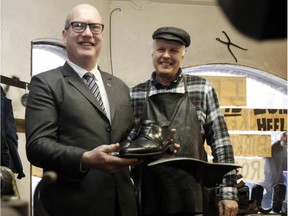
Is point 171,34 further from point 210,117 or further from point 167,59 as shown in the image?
point 210,117

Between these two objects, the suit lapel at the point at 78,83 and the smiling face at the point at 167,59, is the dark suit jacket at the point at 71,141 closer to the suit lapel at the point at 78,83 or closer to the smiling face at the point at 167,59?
the suit lapel at the point at 78,83

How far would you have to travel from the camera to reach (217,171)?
1570 millimetres

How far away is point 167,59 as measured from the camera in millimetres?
2020

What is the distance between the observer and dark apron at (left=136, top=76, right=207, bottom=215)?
1856mm

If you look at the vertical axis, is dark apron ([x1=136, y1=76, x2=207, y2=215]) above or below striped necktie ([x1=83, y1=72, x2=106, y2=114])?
below

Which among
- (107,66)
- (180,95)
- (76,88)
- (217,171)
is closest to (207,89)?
(180,95)

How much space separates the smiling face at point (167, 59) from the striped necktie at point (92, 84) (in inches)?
16.6

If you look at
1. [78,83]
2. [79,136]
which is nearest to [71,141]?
[79,136]

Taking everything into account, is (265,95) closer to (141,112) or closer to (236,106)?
(236,106)

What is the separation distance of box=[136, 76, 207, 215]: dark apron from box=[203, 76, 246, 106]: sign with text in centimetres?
222

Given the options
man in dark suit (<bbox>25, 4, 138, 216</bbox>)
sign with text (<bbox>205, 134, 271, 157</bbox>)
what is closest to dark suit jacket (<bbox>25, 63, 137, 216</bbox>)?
man in dark suit (<bbox>25, 4, 138, 216</bbox>)

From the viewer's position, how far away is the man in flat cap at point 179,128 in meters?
1.86

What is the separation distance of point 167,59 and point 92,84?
47 centimetres

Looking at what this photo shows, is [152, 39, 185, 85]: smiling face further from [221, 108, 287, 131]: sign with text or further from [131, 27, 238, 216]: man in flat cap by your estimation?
[221, 108, 287, 131]: sign with text
